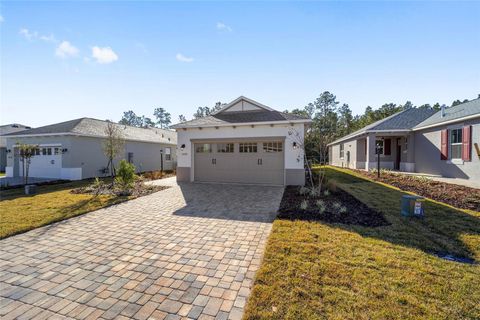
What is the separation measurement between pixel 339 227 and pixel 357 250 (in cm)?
131

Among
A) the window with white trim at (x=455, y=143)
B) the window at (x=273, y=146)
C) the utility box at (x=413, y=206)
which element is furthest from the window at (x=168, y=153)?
the window with white trim at (x=455, y=143)

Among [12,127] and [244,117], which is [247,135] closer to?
[244,117]

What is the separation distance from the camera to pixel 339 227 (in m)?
5.39

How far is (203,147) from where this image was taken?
42.9 feet

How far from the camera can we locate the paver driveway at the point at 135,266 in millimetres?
2732

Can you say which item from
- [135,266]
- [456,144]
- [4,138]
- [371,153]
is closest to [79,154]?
[135,266]

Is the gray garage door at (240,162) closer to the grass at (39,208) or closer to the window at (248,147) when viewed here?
the window at (248,147)

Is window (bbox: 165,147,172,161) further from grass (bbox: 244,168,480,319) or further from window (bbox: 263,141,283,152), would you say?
grass (bbox: 244,168,480,319)

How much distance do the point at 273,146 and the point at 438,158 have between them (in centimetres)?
1055

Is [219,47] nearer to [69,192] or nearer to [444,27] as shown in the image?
[444,27]

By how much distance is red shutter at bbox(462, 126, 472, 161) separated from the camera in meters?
11.1

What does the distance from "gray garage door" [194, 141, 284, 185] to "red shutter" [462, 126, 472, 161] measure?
9.35 meters

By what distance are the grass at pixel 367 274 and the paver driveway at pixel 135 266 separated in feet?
1.41

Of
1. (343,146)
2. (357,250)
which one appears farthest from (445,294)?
(343,146)
